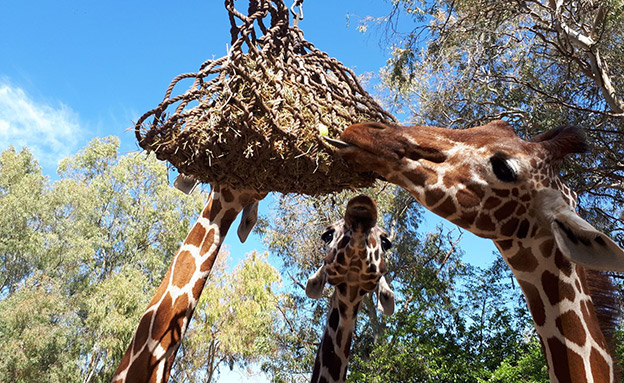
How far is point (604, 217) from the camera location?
9.16 metres

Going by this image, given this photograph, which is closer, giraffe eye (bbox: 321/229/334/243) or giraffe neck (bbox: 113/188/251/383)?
giraffe neck (bbox: 113/188/251/383)

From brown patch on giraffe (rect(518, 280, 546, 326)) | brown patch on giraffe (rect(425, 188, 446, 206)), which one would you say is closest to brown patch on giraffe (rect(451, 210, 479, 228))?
brown patch on giraffe (rect(425, 188, 446, 206))

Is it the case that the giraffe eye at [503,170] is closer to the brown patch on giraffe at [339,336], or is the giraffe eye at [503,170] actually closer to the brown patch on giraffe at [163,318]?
the brown patch on giraffe at [163,318]

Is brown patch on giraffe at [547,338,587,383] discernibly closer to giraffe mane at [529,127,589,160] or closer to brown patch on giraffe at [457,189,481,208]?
brown patch on giraffe at [457,189,481,208]

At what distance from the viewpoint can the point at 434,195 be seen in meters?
2.21

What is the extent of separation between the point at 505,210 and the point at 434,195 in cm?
33

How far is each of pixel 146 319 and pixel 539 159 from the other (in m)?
2.29

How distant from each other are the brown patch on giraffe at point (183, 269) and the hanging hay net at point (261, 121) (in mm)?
632

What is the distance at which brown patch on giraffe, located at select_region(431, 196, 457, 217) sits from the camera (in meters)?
2.20

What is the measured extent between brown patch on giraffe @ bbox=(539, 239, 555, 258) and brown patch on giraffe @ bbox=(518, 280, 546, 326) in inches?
6.3

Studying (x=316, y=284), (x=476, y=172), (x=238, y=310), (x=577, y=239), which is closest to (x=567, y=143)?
(x=476, y=172)

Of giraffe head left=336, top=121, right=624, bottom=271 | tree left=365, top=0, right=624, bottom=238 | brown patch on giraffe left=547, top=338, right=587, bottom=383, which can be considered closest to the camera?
brown patch on giraffe left=547, top=338, right=587, bottom=383

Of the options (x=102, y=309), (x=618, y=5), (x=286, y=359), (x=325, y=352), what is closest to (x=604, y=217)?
(x=618, y=5)

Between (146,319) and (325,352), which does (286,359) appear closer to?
(325,352)
